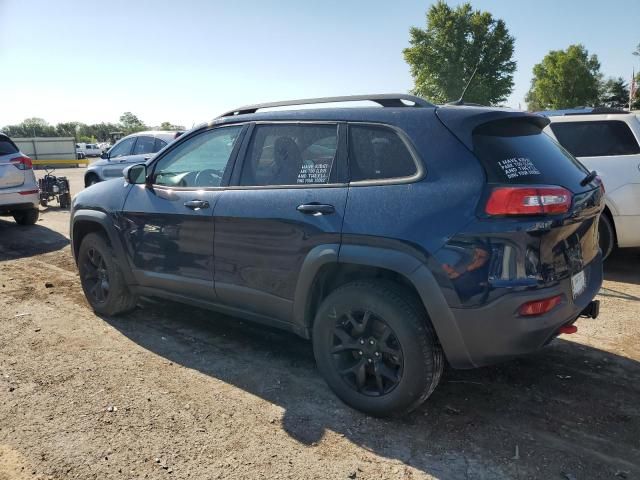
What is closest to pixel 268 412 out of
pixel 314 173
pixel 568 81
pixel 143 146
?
pixel 314 173

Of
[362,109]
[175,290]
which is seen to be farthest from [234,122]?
[175,290]

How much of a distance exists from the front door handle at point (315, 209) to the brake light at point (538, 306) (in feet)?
3.82

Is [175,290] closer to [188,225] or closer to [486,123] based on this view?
[188,225]

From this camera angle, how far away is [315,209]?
10.2 ft

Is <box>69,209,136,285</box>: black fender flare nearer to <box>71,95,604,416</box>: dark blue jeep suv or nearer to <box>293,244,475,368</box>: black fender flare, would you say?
<box>71,95,604,416</box>: dark blue jeep suv

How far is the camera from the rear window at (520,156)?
271 cm

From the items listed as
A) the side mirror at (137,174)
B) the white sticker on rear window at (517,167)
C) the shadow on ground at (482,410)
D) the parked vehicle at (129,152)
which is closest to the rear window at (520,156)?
the white sticker on rear window at (517,167)

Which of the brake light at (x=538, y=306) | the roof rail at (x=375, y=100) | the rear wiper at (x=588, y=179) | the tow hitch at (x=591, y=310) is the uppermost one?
the roof rail at (x=375, y=100)

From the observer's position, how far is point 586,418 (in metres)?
3.02

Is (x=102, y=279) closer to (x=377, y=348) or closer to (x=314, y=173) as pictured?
(x=314, y=173)

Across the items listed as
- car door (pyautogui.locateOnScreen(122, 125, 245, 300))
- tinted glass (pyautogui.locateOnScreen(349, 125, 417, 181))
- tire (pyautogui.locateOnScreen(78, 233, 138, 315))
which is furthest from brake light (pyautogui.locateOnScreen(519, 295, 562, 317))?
tire (pyautogui.locateOnScreen(78, 233, 138, 315))

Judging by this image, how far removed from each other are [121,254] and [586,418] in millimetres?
3670

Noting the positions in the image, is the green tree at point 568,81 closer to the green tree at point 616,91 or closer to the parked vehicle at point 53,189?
the green tree at point 616,91

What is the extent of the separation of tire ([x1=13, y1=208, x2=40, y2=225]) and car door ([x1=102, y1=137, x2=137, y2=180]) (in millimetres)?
2395
